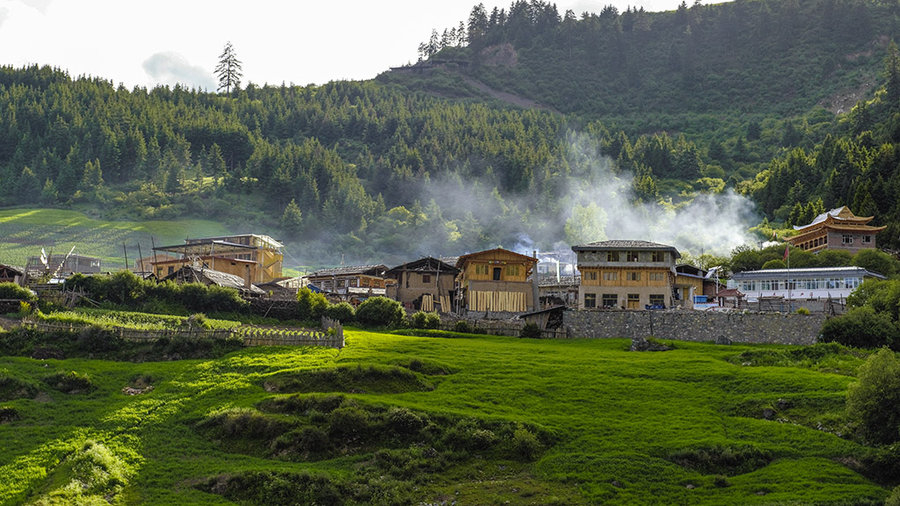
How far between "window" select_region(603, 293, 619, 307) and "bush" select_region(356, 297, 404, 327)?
17.9m

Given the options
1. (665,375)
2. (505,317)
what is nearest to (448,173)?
(505,317)

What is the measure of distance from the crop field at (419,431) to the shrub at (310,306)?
1326 cm

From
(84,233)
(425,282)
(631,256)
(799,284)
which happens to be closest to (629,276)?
(631,256)

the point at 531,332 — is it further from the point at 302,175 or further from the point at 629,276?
the point at 302,175

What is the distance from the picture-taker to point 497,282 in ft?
263

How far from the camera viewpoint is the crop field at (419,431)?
3578cm

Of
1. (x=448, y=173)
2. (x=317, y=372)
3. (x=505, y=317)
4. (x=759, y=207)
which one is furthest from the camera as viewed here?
(x=448, y=173)

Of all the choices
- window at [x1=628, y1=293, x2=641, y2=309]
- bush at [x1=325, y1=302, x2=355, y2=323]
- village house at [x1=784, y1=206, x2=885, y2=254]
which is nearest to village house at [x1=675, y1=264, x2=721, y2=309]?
window at [x1=628, y1=293, x2=641, y2=309]

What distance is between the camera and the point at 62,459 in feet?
122

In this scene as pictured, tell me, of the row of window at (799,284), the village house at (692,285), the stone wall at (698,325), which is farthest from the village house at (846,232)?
the stone wall at (698,325)

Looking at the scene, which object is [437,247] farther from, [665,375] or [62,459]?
[62,459]

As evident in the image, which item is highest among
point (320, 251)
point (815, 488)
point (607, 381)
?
point (320, 251)

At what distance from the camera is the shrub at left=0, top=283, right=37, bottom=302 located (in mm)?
61688

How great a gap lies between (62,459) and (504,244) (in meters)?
111
